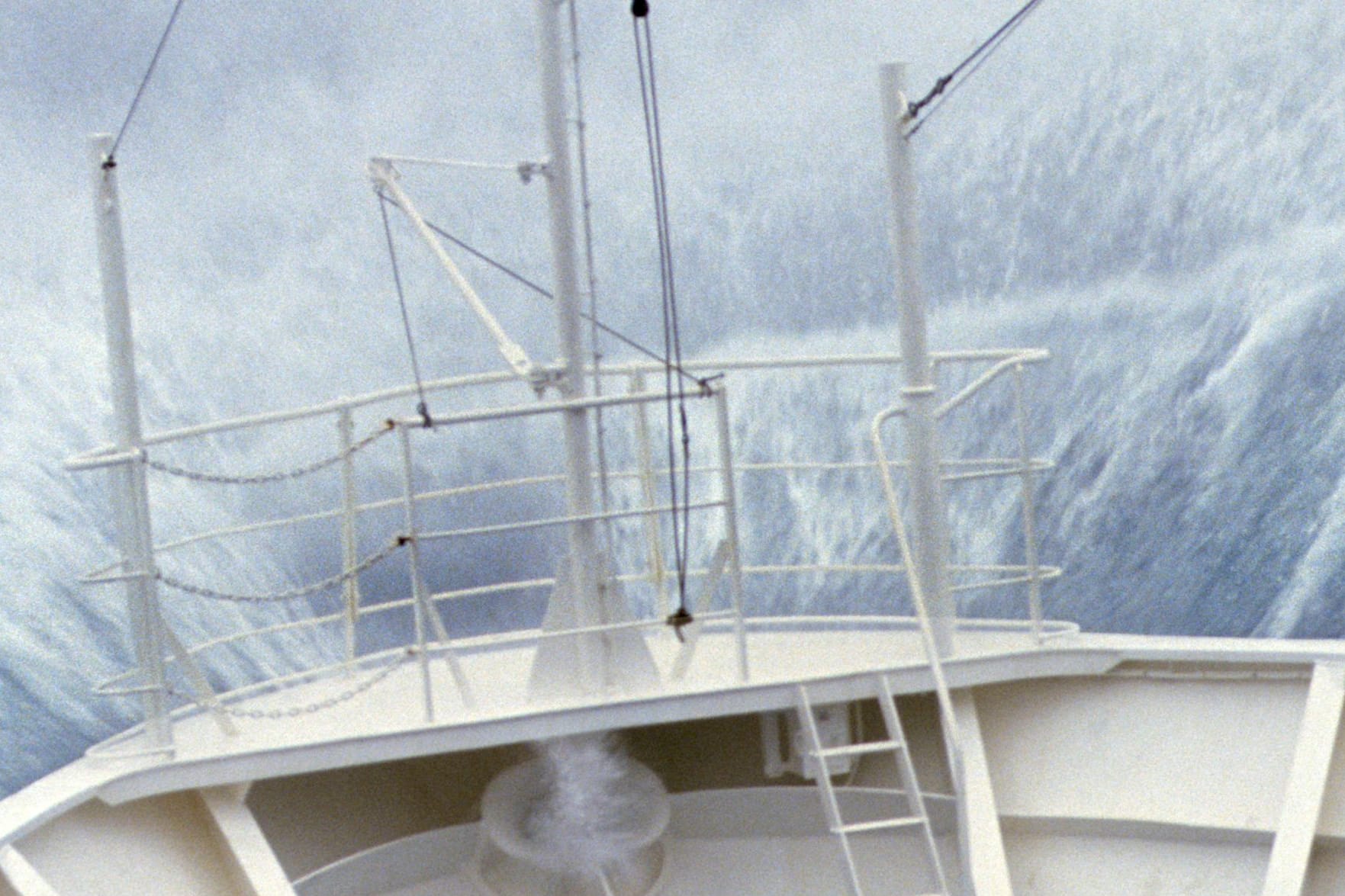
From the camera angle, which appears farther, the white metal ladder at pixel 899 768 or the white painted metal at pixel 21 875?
the white metal ladder at pixel 899 768

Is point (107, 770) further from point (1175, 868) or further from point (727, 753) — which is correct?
point (1175, 868)

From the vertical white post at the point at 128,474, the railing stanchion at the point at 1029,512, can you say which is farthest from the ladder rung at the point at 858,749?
the vertical white post at the point at 128,474

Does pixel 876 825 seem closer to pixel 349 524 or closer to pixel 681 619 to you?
pixel 681 619

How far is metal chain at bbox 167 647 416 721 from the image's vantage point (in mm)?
8289

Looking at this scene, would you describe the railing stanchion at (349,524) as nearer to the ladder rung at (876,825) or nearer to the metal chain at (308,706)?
the metal chain at (308,706)

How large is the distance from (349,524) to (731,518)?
1.81 metres

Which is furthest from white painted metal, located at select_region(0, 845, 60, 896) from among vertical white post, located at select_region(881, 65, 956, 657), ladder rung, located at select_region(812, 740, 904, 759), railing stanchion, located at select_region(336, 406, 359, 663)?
vertical white post, located at select_region(881, 65, 956, 657)

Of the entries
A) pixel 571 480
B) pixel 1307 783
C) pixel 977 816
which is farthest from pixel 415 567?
Result: pixel 1307 783

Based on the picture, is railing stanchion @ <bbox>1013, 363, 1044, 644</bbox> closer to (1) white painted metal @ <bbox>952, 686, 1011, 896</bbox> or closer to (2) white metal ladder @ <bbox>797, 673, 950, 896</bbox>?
(1) white painted metal @ <bbox>952, 686, 1011, 896</bbox>

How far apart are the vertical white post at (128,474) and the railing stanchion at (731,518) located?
195 cm

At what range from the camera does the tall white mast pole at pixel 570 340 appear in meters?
8.45

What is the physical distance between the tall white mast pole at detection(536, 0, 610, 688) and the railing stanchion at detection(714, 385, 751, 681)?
52cm

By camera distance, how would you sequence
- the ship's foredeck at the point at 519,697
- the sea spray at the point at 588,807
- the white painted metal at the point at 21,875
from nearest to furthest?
the white painted metal at the point at 21,875 < the ship's foredeck at the point at 519,697 < the sea spray at the point at 588,807

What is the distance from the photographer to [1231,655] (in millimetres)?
8664
